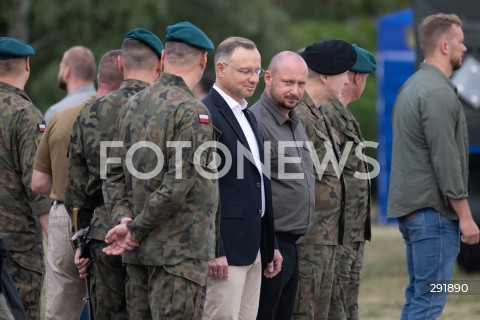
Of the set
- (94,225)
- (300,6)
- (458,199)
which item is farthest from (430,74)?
(300,6)

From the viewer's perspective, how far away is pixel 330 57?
749 centimetres

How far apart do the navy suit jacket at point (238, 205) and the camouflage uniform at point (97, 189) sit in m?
0.51

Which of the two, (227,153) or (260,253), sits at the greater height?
(227,153)

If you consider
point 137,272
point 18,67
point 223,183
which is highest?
point 18,67

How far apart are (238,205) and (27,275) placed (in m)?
1.67

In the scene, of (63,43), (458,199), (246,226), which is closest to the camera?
(246,226)

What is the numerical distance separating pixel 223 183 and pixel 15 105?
1634 millimetres

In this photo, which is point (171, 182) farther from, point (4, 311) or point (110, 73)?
point (110, 73)

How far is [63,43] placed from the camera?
820 inches

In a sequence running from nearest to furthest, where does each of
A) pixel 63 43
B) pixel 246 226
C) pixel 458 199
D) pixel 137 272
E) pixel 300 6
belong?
pixel 137 272
pixel 246 226
pixel 458 199
pixel 63 43
pixel 300 6

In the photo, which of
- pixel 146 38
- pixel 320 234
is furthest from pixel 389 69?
pixel 146 38

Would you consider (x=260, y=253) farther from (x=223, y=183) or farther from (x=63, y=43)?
(x=63, y=43)

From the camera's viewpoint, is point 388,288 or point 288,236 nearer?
point 288,236

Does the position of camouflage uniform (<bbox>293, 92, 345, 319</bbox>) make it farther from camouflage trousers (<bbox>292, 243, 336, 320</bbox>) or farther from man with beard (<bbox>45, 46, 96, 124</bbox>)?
man with beard (<bbox>45, 46, 96, 124</bbox>)
